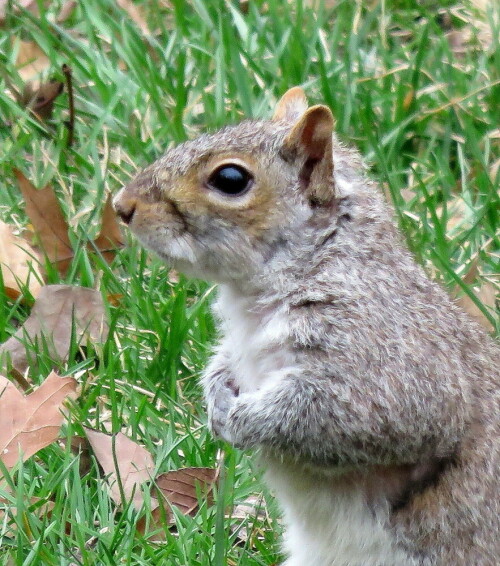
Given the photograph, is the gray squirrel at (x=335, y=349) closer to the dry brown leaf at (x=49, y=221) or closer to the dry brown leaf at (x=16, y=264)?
the dry brown leaf at (x=16, y=264)

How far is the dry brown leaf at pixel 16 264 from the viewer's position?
3.46 metres

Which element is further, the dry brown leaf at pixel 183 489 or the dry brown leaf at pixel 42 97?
the dry brown leaf at pixel 42 97

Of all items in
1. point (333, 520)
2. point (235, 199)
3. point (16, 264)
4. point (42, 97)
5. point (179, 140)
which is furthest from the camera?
point (42, 97)

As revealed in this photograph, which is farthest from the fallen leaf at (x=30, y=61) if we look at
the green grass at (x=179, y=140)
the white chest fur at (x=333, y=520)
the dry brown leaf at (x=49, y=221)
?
the white chest fur at (x=333, y=520)

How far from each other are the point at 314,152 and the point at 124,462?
935 millimetres

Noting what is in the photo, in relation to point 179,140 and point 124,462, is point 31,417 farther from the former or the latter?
point 179,140

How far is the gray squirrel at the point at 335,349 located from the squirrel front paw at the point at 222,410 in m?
0.01

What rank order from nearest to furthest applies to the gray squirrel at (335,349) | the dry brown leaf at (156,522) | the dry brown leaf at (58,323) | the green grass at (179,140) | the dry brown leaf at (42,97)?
1. the gray squirrel at (335,349)
2. the dry brown leaf at (156,522)
3. the green grass at (179,140)
4. the dry brown leaf at (58,323)
5. the dry brown leaf at (42,97)

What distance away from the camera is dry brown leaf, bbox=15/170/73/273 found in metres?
3.63

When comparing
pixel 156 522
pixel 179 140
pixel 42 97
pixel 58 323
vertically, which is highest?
pixel 42 97

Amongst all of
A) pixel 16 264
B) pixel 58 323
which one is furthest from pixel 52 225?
pixel 58 323

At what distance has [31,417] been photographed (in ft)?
9.26

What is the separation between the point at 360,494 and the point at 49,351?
112 cm

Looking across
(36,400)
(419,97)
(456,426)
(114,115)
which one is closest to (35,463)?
(36,400)
